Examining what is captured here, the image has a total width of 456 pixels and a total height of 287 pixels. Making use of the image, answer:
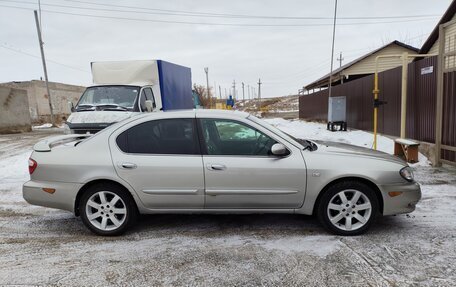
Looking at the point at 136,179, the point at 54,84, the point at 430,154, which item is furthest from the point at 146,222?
the point at 54,84

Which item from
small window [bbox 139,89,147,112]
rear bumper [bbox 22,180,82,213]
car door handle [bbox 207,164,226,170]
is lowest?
rear bumper [bbox 22,180,82,213]

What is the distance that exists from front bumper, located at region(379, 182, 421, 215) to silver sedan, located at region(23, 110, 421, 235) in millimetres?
11

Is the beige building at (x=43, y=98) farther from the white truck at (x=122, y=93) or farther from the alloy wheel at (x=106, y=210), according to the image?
the alloy wheel at (x=106, y=210)

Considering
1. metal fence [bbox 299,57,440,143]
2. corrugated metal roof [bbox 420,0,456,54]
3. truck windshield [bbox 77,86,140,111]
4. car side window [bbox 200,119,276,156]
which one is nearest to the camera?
car side window [bbox 200,119,276,156]

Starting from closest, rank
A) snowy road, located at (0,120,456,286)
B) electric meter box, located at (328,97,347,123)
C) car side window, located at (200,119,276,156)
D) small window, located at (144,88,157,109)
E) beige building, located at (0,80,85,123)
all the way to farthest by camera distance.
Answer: snowy road, located at (0,120,456,286) → car side window, located at (200,119,276,156) → small window, located at (144,88,157,109) → electric meter box, located at (328,97,347,123) → beige building, located at (0,80,85,123)

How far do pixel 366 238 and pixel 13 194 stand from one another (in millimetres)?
6104

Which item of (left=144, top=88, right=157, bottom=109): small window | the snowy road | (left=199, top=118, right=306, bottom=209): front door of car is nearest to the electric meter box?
(left=144, top=88, right=157, bottom=109): small window

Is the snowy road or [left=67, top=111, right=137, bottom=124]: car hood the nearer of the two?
the snowy road

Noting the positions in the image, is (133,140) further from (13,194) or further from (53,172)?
(13,194)

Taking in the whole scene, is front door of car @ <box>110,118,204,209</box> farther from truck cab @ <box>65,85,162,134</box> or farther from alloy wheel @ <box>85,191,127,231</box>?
truck cab @ <box>65,85,162,134</box>

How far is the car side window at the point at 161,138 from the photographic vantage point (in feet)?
13.5

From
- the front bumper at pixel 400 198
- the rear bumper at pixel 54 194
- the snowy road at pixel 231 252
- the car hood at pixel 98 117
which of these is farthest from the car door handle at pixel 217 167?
the car hood at pixel 98 117

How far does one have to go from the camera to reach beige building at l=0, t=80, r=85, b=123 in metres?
31.5

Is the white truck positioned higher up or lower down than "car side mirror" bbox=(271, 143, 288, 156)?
higher up
